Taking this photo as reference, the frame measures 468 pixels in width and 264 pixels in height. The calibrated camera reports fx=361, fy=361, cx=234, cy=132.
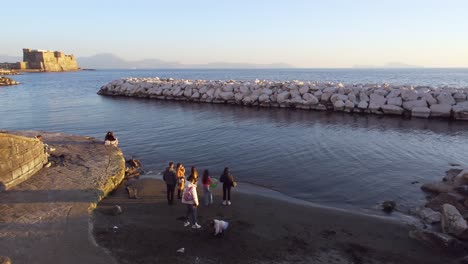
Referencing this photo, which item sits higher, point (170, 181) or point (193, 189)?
point (193, 189)

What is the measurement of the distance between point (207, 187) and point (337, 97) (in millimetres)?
23582

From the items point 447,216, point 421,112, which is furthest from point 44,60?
point 447,216

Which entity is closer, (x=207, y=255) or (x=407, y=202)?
(x=207, y=255)

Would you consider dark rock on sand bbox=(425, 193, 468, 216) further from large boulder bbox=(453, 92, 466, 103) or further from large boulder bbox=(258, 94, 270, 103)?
large boulder bbox=(258, 94, 270, 103)

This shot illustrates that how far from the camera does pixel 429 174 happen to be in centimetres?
1451

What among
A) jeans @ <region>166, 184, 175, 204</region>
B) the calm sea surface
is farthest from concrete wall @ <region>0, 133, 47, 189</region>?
jeans @ <region>166, 184, 175, 204</region>

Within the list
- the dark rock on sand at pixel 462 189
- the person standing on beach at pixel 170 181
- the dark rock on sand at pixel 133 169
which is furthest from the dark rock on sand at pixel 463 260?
the dark rock on sand at pixel 133 169

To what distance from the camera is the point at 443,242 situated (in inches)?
341

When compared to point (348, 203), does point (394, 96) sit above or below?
above

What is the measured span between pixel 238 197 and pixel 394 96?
76.9 ft

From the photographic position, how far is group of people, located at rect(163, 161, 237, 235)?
9.30 meters

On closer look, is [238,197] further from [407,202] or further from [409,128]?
[409,128]

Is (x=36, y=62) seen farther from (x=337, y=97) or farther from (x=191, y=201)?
(x=191, y=201)

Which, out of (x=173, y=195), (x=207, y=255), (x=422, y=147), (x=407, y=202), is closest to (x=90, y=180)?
(x=173, y=195)
